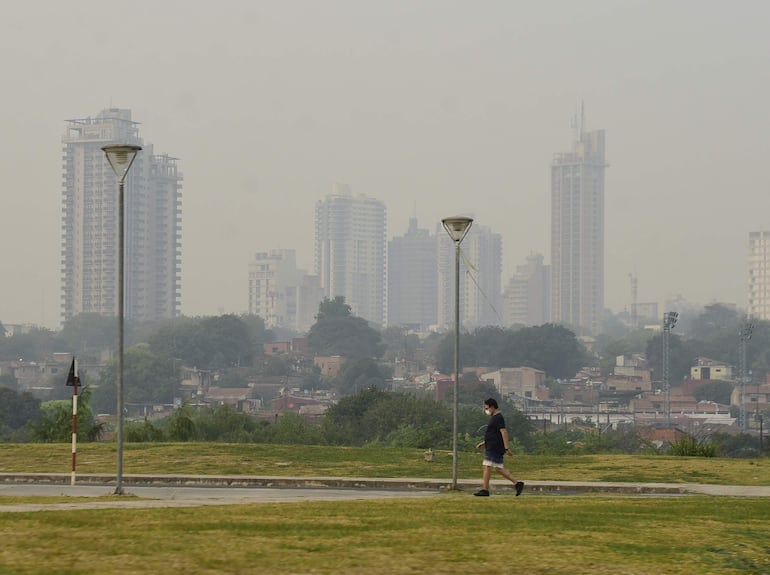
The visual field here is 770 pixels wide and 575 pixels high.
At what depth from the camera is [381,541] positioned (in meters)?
13.0

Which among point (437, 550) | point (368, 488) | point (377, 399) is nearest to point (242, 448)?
point (368, 488)

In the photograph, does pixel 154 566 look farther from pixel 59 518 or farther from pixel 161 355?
pixel 161 355

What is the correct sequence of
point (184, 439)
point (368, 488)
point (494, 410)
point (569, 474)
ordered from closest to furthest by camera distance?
1. point (494, 410)
2. point (368, 488)
3. point (569, 474)
4. point (184, 439)

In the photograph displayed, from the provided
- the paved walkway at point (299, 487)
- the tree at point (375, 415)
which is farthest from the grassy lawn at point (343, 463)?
the tree at point (375, 415)

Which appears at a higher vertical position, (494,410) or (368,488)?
(494,410)

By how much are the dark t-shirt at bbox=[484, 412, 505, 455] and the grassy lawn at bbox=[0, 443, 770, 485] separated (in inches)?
230

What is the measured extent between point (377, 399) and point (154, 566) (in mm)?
A: 73589

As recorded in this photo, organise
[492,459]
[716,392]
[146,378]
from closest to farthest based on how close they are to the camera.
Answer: [492,459]
[146,378]
[716,392]

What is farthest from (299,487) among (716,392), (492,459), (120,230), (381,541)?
(716,392)

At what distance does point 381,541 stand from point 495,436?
804 cm

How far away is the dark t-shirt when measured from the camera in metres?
20.8

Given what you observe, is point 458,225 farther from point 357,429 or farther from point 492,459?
point 357,429

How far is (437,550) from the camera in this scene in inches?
492

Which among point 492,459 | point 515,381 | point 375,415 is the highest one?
point 492,459
